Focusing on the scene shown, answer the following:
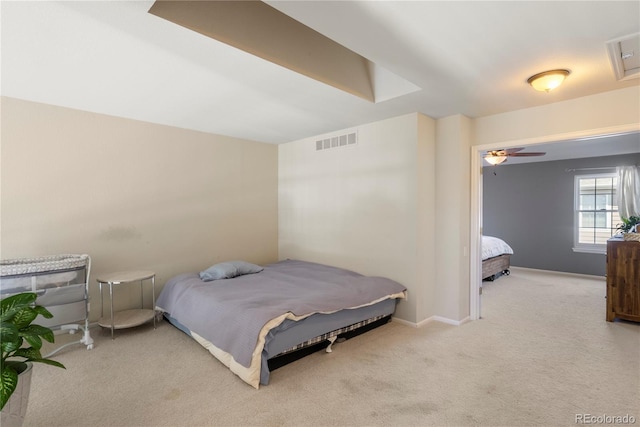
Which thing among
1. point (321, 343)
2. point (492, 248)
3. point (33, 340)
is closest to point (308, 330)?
point (321, 343)

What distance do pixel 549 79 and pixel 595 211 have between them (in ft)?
17.4

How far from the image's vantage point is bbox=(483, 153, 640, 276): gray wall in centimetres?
627

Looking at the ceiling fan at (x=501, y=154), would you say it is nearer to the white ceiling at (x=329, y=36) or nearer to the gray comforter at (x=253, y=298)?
the white ceiling at (x=329, y=36)

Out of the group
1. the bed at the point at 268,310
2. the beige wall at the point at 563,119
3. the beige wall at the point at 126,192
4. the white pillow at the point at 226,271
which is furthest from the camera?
the white pillow at the point at 226,271

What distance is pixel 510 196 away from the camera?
23.4 ft

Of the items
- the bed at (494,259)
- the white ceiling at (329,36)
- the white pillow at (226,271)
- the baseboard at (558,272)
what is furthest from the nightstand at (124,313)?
the baseboard at (558,272)

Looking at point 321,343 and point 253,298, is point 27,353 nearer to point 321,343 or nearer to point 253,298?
point 253,298

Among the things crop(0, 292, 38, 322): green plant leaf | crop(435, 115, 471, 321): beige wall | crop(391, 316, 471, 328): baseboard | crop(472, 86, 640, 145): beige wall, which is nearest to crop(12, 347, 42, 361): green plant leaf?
crop(0, 292, 38, 322): green plant leaf

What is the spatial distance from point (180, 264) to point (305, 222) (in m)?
1.81

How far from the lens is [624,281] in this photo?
366cm

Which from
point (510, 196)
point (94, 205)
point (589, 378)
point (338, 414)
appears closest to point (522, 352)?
point (589, 378)

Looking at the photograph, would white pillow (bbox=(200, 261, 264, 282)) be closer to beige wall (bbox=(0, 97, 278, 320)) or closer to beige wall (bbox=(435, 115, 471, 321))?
beige wall (bbox=(0, 97, 278, 320))

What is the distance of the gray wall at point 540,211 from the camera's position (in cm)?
627

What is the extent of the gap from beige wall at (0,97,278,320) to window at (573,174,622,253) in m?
6.12
